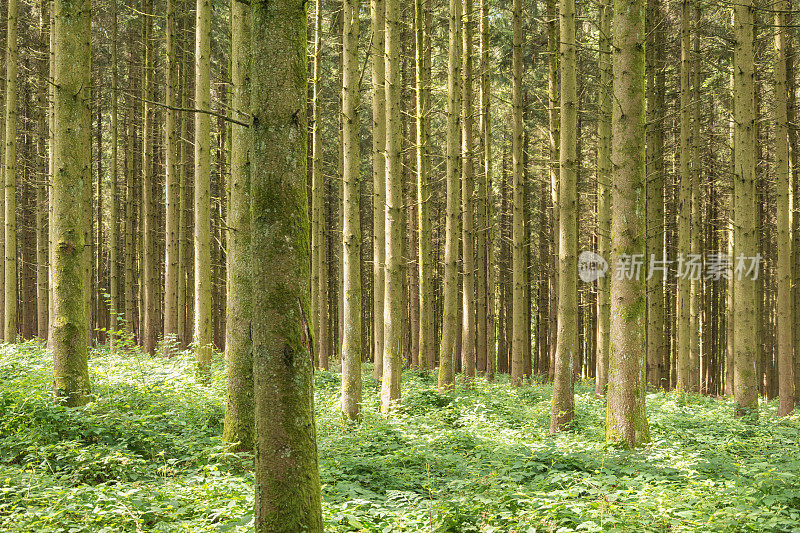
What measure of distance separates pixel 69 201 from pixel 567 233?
7377 mm

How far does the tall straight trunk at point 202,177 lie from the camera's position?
1086 centimetres

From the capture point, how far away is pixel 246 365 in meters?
6.18

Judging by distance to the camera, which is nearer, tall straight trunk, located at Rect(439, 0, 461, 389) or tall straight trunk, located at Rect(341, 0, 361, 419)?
tall straight trunk, located at Rect(341, 0, 361, 419)

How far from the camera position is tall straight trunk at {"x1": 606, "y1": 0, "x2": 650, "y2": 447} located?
7273 mm

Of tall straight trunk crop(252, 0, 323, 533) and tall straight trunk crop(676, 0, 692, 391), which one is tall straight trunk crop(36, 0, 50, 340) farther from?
tall straight trunk crop(676, 0, 692, 391)

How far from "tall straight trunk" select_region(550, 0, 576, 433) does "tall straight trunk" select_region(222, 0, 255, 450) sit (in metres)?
5.30

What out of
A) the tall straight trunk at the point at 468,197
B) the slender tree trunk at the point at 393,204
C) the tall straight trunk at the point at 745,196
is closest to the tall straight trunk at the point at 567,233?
the slender tree trunk at the point at 393,204

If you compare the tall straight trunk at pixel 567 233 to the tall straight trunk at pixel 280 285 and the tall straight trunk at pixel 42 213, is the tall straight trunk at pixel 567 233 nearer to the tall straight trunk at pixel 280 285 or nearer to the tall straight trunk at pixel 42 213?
the tall straight trunk at pixel 280 285

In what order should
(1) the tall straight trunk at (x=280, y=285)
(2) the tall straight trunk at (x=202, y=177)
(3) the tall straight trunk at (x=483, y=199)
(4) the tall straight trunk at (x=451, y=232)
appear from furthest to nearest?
(3) the tall straight trunk at (x=483, y=199)
(4) the tall straight trunk at (x=451, y=232)
(2) the tall straight trunk at (x=202, y=177)
(1) the tall straight trunk at (x=280, y=285)

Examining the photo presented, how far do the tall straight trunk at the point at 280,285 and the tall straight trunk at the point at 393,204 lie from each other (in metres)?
6.66

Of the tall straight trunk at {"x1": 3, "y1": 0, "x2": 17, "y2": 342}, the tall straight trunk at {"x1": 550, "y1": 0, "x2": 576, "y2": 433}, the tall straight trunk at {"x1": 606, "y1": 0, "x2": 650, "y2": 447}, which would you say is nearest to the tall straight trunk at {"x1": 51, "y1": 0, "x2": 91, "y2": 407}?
the tall straight trunk at {"x1": 606, "y1": 0, "x2": 650, "y2": 447}

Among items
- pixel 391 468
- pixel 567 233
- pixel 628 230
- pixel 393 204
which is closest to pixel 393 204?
pixel 393 204

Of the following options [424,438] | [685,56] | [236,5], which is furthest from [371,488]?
[685,56]

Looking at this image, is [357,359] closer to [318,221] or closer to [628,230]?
[628,230]
